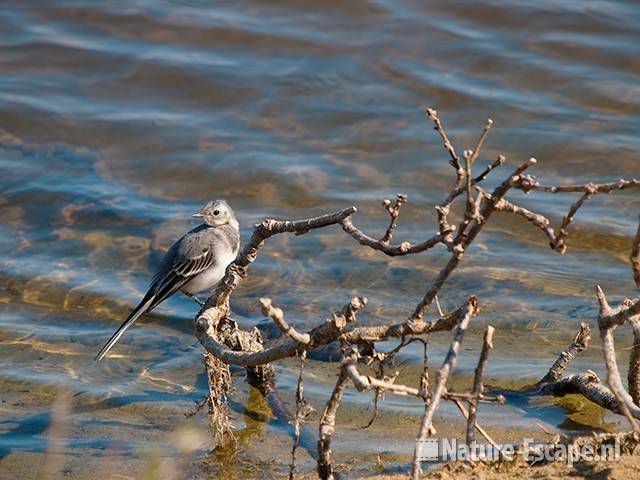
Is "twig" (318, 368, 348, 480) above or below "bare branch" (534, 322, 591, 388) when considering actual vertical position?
above

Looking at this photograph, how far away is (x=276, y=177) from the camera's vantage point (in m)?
12.6

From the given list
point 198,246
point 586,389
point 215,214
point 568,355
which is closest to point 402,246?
point 586,389

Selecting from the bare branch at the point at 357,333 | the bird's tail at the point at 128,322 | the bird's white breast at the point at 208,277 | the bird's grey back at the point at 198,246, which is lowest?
the bird's tail at the point at 128,322

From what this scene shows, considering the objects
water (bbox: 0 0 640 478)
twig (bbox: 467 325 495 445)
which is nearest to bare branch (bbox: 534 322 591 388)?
water (bbox: 0 0 640 478)

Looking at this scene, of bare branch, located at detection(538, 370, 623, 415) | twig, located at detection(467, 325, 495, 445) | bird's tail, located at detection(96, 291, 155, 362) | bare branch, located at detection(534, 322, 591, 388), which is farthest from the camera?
bird's tail, located at detection(96, 291, 155, 362)

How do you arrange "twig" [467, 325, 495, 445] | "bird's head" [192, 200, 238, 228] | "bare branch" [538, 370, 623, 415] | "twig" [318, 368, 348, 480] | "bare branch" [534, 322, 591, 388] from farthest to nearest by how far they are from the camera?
"bird's head" [192, 200, 238, 228], "bare branch" [534, 322, 591, 388], "bare branch" [538, 370, 623, 415], "twig" [318, 368, 348, 480], "twig" [467, 325, 495, 445]

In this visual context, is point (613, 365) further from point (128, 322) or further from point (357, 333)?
point (128, 322)

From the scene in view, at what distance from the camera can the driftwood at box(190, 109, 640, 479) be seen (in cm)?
433

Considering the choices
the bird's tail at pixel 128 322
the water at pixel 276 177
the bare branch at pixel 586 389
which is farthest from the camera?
the bird's tail at pixel 128 322

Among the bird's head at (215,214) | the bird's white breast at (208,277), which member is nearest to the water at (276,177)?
the bird's white breast at (208,277)

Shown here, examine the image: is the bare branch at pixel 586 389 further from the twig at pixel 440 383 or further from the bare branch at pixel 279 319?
the bare branch at pixel 279 319

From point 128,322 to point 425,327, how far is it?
4.06m

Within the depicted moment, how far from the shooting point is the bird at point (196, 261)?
8781 mm

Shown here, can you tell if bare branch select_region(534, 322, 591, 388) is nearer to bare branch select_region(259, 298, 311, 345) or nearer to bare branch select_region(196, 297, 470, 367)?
bare branch select_region(196, 297, 470, 367)
